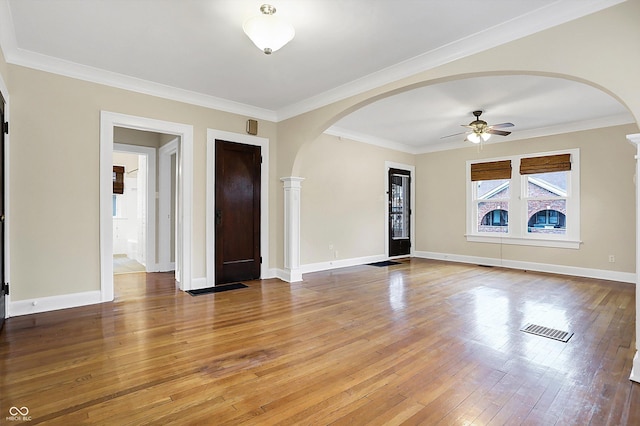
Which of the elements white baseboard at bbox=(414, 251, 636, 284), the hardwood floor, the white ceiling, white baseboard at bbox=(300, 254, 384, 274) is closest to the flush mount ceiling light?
the white ceiling

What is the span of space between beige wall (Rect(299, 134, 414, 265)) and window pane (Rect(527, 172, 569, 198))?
114 inches

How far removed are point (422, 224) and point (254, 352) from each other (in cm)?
645

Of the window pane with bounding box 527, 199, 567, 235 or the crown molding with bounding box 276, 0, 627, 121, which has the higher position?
the crown molding with bounding box 276, 0, 627, 121

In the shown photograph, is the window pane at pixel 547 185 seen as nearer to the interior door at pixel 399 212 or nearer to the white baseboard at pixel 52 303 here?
the interior door at pixel 399 212

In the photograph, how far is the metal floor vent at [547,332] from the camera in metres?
2.90

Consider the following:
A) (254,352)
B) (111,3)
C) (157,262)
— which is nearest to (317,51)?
(111,3)

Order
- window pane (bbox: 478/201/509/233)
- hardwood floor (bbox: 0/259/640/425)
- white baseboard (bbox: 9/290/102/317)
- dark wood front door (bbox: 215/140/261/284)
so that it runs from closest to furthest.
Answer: hardwood floor (bbox: 0/259/640/425) → white baseboard (bbox: 9/290/102/317) → dark wood front door (bbox: 215/140/261/284) → window pane (bbox: 478/201/509/233)

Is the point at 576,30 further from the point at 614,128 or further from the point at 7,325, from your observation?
the point at 7,325

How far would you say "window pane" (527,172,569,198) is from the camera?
236 inches

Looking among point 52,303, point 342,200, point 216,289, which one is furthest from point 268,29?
point 342,200

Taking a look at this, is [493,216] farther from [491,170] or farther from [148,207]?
[148,207]

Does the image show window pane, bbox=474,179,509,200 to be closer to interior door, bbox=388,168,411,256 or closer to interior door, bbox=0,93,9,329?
interior door, bbox=388,168,411,256

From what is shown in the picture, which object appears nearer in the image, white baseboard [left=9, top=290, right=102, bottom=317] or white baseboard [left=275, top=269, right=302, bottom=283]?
white baseboard [left=9, top=290, right=102, bottom=317]

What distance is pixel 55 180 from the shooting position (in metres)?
3.57
